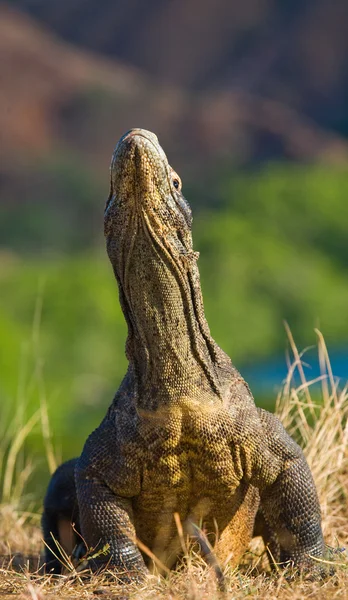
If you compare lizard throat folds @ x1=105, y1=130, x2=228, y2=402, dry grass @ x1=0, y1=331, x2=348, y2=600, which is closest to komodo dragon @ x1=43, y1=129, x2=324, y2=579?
lizard throat folds @ x1=105, y1=130, x2=228, y2=402

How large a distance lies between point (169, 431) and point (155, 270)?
651 millimetres

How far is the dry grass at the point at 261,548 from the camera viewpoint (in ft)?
11.6

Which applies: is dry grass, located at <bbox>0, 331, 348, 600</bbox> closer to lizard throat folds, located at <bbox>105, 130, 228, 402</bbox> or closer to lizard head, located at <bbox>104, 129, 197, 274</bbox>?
lizard throat folds, located at <bbox>105, 130, 228, 402</bbox>

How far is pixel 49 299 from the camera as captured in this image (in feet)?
66.1

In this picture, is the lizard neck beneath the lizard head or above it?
beneath

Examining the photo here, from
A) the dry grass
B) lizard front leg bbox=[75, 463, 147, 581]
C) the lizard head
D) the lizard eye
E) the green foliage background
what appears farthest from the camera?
the green foliage background

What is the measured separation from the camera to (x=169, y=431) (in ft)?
13.0

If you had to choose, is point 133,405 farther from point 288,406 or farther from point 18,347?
point 18,347

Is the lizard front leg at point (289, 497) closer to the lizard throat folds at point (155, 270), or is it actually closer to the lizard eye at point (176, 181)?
the lizard throat folds at point (155, 270)

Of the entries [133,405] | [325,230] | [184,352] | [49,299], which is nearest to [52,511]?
[133,405]

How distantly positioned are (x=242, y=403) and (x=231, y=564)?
782 millimetres

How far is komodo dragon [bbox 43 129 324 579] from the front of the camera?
3.79m

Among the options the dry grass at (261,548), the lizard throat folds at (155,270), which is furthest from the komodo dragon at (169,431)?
the dry grass at (261,548)

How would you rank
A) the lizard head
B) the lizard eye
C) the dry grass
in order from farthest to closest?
the lizard eye < the lizard head < the dry grass
